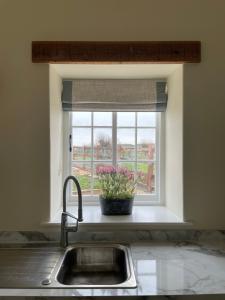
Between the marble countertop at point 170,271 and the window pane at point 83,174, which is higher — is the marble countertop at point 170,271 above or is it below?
below

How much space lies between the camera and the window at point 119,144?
2.00 metres

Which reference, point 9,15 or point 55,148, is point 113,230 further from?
point 9,15

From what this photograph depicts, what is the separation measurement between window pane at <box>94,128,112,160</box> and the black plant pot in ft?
1.23

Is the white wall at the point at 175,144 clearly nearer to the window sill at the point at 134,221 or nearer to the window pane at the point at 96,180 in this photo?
the window sill at the point at 134,221

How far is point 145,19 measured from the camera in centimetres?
158

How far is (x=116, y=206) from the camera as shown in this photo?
5.66ft

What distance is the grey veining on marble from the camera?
1.57 meters

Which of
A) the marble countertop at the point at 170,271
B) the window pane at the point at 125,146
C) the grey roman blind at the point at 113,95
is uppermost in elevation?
the grey roman blind at the point at 113,95

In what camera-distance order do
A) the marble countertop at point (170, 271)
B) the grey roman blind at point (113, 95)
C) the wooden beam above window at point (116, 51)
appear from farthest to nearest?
the grey roman blind at point (113, 95), the wooden beam above window at point (116, 51), the marble countertop at point (170, 271)

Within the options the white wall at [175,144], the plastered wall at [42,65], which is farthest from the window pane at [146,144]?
the plastered wall at [42,65]

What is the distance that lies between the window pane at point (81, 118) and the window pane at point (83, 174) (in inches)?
11.3

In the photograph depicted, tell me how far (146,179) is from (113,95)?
62cm

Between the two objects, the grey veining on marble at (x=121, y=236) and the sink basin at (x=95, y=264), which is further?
the grey veining on marble at (x=121, y=236)

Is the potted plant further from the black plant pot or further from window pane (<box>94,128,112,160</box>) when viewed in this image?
window pane (<box>94,128,112,160</box>)
